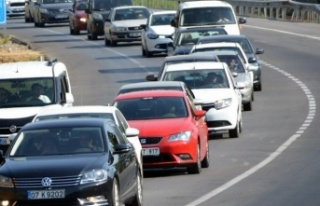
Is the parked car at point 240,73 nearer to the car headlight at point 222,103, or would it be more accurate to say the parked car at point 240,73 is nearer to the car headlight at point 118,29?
the car headlight at point 222,103

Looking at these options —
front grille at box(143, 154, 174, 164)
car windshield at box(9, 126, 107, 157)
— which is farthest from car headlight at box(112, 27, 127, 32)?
car windshield at box(9, 126, 107, 157)

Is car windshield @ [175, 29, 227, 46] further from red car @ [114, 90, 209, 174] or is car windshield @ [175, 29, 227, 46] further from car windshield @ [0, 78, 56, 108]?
red car @ [114, 90, 209, 174]

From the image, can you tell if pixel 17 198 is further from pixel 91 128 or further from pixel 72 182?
pixel 91 128

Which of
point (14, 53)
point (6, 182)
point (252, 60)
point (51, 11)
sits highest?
point (6, 182)

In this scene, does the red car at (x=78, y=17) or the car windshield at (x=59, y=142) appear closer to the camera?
the car windshield at (x=59, y=142)

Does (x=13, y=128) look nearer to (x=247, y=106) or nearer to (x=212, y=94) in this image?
(x=212, y=94)

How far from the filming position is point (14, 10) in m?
89.1

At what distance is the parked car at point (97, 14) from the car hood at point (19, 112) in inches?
1465

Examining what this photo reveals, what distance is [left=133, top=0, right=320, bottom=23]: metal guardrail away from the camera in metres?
68.2

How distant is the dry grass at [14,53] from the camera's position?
144 feet

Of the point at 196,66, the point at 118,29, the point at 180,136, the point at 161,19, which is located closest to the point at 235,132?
the point at 196,66

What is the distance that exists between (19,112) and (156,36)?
26661mm

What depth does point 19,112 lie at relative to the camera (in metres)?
23.8

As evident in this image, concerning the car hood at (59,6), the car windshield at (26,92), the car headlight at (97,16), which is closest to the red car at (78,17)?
the car hood at (59,6)
